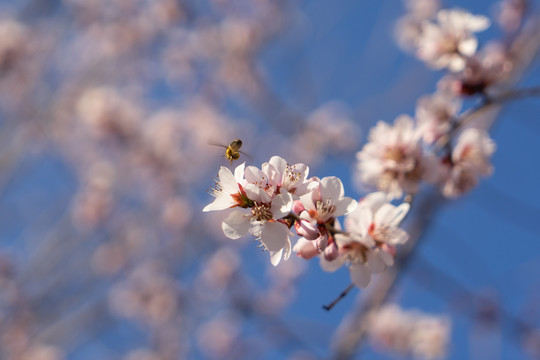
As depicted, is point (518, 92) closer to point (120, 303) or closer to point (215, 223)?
point (120, 303)

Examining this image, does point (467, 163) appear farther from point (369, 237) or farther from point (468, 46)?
point (369, 237)

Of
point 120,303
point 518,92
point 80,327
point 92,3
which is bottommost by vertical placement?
point 80,327

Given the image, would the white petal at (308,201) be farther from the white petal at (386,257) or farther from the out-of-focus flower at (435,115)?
the out-of-focus flower at (435,115)

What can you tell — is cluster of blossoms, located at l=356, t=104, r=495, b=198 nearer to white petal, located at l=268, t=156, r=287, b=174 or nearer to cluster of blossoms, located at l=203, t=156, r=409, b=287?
cluster of blossoms, located at l=203, t=156, r=409, b=287

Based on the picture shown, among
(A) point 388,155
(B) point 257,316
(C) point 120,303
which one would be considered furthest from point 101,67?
(A) point 388,155

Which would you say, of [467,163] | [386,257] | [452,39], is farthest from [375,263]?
[452,39]

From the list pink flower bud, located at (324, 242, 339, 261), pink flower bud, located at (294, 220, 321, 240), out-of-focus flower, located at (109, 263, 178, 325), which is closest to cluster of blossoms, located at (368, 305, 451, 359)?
out-of-focus flower, located at (109, 263, 178, 325)
